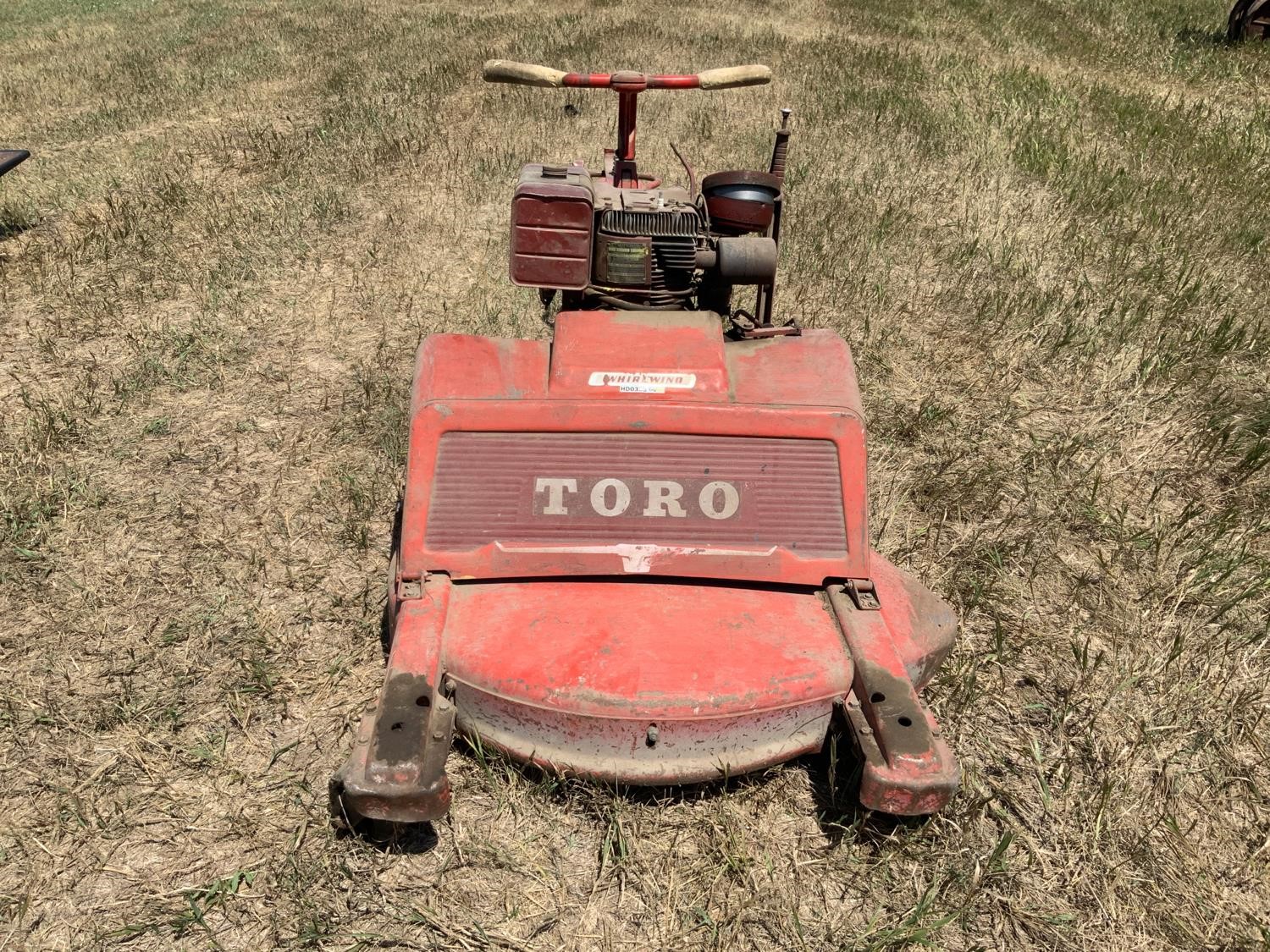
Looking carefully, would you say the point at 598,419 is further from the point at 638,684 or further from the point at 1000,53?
the point at 1000,53

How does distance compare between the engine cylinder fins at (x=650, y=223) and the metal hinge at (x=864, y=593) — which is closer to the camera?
the metal hinge at (x=864, y=593)

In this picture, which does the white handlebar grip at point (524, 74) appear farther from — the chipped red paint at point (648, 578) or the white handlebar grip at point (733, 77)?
the chipped red paint at point (648, 578)

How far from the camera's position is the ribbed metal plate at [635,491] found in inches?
106

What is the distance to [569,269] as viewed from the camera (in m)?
3.26

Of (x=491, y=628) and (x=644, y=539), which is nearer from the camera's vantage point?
(x=491, y=628)

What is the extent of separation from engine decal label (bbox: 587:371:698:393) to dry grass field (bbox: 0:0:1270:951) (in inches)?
46.5

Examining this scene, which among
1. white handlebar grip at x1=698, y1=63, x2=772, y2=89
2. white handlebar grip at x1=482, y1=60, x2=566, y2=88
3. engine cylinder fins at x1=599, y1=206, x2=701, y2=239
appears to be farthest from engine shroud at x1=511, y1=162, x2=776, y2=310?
white handlebar grip at x1=698, y1=63, x2=772, y2=89

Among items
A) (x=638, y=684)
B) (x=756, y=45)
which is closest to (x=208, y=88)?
(x=756, y=45)

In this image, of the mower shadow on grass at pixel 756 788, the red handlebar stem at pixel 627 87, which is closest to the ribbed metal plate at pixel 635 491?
the mower shadow on grass at pixel 756 788

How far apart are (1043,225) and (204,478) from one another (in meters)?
5.81

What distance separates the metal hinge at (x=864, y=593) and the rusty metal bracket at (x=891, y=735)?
0.21 ft

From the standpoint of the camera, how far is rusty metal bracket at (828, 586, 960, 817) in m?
2.16

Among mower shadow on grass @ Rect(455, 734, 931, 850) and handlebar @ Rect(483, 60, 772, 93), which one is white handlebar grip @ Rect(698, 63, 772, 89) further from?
mower shadow on grass @ Rect(455, 734, 931, 850)

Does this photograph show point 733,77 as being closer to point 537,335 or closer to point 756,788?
point 537,335
